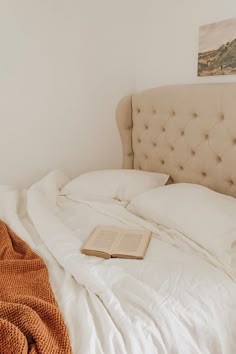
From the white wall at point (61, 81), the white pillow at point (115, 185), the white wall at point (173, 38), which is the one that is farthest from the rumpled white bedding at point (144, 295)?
the white wall at point (173, 38)

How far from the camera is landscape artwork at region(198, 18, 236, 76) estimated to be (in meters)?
1.69

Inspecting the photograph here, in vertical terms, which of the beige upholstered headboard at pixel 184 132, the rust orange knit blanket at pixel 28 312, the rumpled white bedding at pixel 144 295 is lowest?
the rumpled white bedding at pixel 144 295

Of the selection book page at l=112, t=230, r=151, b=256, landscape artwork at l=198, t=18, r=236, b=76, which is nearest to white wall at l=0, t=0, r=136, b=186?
landscape artwork at l=198, t=18, r=236, b=76

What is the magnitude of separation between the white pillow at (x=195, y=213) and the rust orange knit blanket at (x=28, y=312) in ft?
2.03

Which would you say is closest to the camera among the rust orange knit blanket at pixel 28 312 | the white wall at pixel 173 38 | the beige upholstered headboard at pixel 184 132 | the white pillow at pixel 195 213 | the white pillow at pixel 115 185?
the rust orange knit blanket at pixel 28 312

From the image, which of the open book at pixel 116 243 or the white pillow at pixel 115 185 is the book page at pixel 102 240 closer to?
the open book at pixel 116 243

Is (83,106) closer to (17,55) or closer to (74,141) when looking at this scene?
(74,141)

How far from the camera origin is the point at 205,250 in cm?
134

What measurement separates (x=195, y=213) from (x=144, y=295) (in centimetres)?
54

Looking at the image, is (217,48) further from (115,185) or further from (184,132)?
(115,185)

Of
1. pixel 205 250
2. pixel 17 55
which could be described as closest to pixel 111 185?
pixel 205 250

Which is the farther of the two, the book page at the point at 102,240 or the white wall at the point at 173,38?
the white wall at the point at 173,38

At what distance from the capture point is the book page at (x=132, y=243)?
135 centimetres

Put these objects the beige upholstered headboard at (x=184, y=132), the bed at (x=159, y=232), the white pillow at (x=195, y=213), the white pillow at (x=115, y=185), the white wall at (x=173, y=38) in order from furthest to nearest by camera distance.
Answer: the white pillow at (x=115, y=185) < the white wall at (x=173, y=38) < the beige upholstered headboard at (x=184, y=132) < the white pillow at (x=195, y=213) < the bed at (x=159, y=232)
